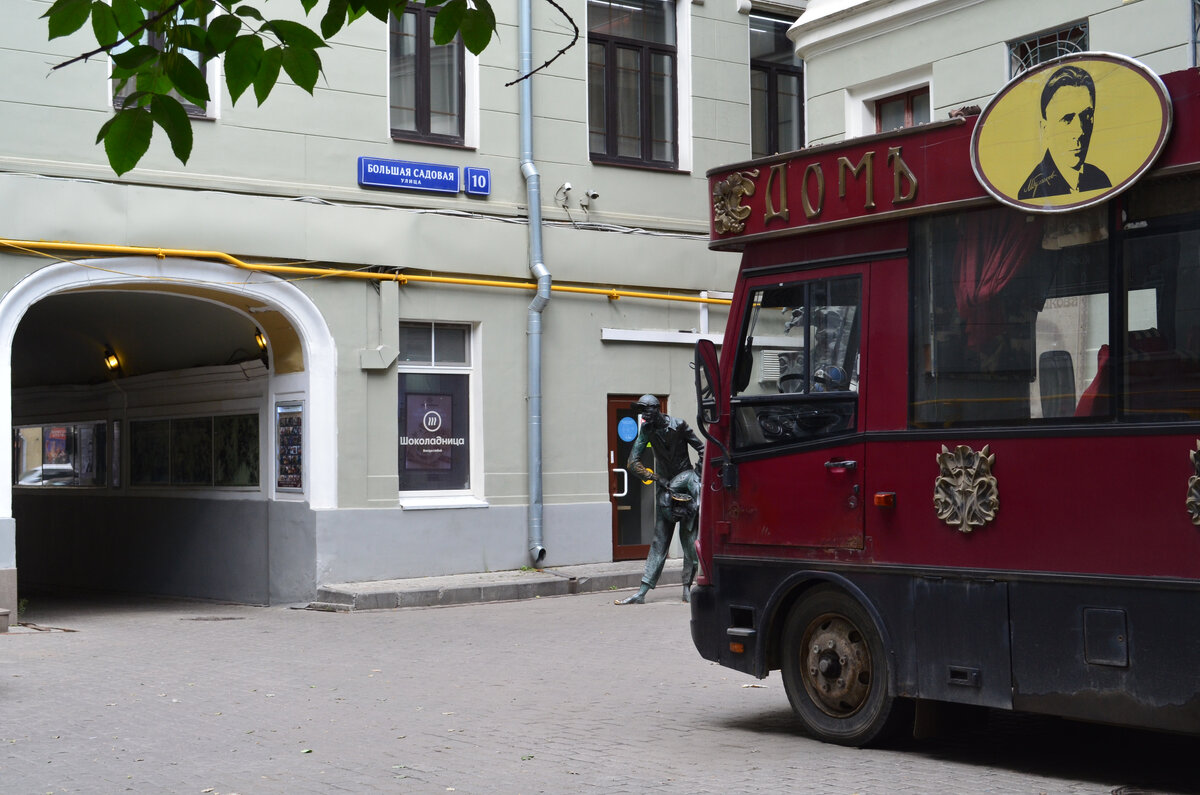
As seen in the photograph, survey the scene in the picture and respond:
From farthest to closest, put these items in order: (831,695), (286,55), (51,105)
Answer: (51,105) → (831,695) → (286,55)

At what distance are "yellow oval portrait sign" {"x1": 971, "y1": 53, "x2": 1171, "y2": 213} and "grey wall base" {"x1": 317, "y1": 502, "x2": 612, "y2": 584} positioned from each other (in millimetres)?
10428

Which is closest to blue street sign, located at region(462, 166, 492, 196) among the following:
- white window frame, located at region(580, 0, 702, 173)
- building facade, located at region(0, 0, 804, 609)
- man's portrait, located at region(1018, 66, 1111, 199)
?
building facade, located at region(0, 0, 804, 609)

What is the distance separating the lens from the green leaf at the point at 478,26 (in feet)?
15.8

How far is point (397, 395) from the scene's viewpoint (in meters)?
16.8

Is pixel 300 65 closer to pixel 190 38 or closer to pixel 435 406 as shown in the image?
pixel 190 38

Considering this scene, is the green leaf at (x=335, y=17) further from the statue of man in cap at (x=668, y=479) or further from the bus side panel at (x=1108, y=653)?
the statue of man in cap at (x=668, y=479)

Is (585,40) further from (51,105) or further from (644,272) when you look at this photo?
(51,105)

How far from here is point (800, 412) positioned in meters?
7.86

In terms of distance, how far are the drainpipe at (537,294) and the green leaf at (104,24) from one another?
13.1m

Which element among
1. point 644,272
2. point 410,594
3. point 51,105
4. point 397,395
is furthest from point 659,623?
point 51,105

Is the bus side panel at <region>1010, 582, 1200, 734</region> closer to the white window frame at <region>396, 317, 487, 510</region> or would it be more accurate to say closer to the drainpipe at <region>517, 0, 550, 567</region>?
the white window frame at <region>396, 317, 487, 510</region>

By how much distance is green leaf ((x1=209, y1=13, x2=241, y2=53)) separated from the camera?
448 cm

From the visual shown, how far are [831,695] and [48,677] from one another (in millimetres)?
5961

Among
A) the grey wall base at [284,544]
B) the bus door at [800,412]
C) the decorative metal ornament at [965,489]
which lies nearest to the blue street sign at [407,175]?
the grey wall base at [284,544]
